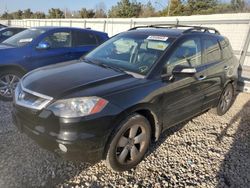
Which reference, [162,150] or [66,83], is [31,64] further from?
[162,150]

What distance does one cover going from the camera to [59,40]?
574 centimetres

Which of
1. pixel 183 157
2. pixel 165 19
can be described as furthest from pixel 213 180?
pixel 165 19

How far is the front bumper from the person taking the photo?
7.73 feet

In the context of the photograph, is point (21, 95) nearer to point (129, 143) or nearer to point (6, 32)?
point (129, 143)

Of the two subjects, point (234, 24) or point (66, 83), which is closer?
point (66, 83)

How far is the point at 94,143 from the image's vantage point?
2.42m

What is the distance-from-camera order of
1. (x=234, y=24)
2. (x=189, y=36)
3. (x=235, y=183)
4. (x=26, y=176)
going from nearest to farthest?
(x=26, y=176), (x=235, y=183), (x=189, y=36), (x=234, y=24)

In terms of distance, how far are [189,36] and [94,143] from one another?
2290 mm

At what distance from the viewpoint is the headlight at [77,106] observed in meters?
2.37

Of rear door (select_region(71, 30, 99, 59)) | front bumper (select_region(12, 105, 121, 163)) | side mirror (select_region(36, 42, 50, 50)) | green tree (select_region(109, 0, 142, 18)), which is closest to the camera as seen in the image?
front bumper (select_region(12, 105, 121, 163))

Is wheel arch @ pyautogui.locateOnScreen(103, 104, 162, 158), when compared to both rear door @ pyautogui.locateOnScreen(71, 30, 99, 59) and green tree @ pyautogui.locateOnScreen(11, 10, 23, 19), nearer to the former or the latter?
rear door @ pyautogui.locateOnScreen(71, 30, 99, 59)

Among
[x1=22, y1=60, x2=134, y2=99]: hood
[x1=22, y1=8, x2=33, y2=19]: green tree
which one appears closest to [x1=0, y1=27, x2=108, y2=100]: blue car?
[x1=22, y1=60, x2=134, y2=99]: hood

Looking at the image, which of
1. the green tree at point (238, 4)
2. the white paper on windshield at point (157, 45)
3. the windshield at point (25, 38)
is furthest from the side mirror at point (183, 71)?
the green tree at point (238, 4)

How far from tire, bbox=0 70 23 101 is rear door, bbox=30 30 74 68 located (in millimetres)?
457
